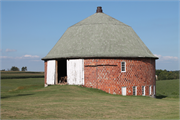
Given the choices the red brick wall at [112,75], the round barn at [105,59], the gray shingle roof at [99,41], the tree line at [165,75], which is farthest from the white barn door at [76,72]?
the tree line at [165,75]

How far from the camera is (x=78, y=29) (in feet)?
126

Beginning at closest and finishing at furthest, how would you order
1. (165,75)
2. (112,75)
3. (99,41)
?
(112,75), (99,41), (165,75)

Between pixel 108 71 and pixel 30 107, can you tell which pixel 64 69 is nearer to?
pixel 108 71

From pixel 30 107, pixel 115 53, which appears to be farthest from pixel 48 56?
pixel 30 107

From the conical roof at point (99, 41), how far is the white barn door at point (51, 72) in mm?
893

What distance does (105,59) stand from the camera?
33.2 metres

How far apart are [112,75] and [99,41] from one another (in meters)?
5.49

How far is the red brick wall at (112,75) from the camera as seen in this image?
32.8m

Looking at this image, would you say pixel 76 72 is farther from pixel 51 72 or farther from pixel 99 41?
pixel 99 41

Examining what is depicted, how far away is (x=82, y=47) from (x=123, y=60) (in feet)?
19.9

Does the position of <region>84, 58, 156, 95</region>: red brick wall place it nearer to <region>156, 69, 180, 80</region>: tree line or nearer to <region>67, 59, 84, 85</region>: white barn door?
<region>67, 59, 84, 85</region>: white barn door

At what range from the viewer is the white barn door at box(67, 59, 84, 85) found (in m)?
33.5

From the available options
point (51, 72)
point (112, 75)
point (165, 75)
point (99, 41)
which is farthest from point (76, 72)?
point (165, 75)

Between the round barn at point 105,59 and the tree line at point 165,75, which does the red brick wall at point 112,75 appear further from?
the tree line at point 165,75
